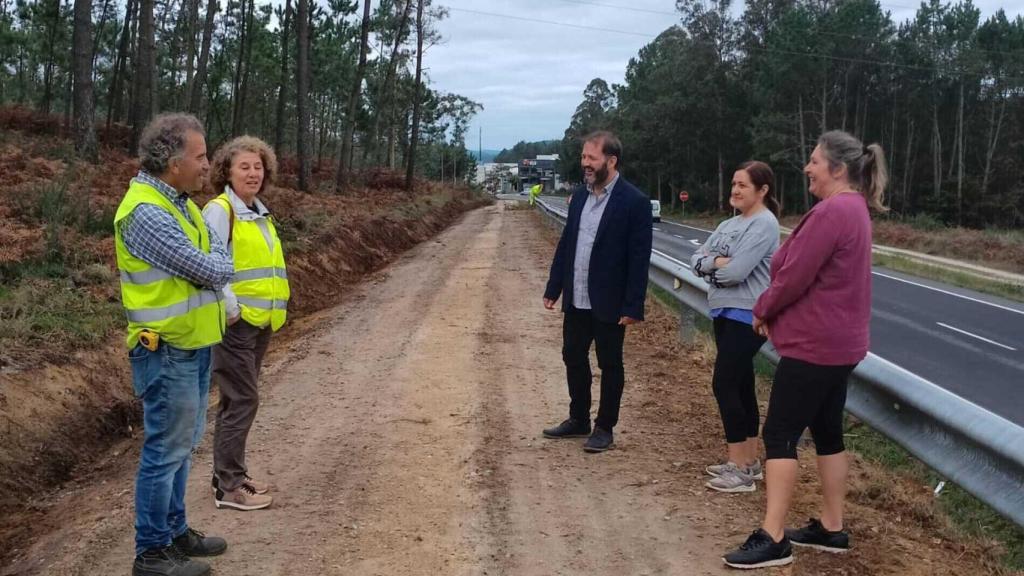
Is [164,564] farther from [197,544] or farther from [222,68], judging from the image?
[222,68]

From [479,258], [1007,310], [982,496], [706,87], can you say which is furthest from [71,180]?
[706,87]

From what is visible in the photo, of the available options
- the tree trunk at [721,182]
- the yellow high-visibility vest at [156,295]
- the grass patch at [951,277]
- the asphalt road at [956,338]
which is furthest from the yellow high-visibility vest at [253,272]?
the tree trunk at [721,182]

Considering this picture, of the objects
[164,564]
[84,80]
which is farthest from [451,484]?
[84,80]

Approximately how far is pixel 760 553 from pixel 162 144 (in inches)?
126

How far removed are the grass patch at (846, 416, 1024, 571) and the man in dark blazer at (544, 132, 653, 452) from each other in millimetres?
1722

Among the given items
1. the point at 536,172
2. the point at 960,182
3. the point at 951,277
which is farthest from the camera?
the point at 536,172

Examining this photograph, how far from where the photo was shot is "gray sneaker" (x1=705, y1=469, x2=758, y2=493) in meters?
4.86

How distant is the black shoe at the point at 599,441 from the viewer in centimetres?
554

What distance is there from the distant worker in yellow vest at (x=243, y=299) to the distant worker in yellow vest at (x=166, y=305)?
2.06 ft

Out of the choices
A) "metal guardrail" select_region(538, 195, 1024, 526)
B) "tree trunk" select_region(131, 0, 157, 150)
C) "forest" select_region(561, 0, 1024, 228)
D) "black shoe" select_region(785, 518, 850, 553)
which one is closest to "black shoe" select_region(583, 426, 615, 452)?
"metal guardrail" select_region(538, 195, 1024, 526)

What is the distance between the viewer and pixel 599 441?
18.3 ft

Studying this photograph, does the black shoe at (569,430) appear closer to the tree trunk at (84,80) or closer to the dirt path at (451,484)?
the dirt path at (451,484)

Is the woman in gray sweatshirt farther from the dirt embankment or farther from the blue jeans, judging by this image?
the dirt embankment

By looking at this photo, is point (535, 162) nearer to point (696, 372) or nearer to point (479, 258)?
point (479, 258)
